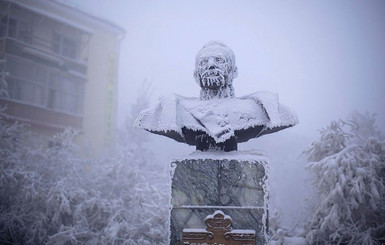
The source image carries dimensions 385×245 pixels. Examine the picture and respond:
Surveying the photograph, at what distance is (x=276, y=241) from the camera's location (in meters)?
5.32

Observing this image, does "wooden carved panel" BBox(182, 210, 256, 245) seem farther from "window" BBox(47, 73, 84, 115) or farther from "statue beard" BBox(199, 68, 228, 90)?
"window" BBox(47, 73, 84, 115)

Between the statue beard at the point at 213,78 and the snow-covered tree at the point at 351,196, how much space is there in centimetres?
327

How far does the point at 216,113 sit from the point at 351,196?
3.37 metres

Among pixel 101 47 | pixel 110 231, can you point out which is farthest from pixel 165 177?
pixel 101 47

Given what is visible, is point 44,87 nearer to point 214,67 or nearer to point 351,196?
point 351,196

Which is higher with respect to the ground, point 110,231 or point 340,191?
point 340,191

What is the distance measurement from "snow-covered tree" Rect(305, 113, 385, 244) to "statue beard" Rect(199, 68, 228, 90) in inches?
129

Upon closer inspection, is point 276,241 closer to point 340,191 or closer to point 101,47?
point 340,191

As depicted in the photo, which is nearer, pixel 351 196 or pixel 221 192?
pixel 221 192

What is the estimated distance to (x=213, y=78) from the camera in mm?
3084

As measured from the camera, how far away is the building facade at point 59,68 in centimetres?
1381

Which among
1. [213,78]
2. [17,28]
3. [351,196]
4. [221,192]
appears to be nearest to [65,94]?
[17,28]

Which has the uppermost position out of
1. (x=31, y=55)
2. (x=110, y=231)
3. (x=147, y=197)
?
(x=31, y=55)

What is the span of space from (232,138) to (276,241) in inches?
119
